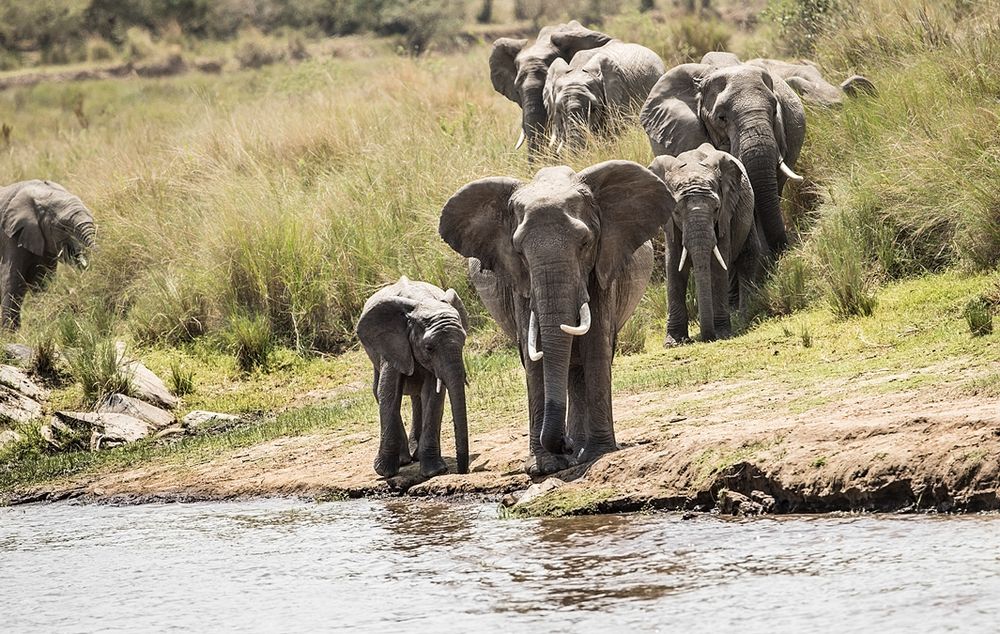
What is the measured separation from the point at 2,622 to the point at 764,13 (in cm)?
1983

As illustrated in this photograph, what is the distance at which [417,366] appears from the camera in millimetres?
10242

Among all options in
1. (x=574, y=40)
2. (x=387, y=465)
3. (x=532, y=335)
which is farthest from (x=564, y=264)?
(x=574, y=40)

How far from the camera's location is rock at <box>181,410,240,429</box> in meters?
13.9

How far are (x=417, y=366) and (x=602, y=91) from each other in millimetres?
8856

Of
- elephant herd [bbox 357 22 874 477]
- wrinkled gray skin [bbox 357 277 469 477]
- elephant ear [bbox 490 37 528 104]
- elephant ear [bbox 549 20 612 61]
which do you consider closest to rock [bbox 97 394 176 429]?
elephant herd [bbox 357 22 874 477]

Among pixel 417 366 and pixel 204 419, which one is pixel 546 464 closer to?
pixel 417 366

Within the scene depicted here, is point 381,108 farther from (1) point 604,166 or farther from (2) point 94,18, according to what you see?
(2) point 94,18

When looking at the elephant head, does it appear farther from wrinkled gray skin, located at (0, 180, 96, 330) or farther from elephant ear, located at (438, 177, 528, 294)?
elephant ear, located at (438, 177, 528, 294)

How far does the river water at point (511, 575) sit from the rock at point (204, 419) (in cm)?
437

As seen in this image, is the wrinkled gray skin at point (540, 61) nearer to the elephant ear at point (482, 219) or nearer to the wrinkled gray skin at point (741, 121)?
the wrinkled gray skin at point (741, 121)

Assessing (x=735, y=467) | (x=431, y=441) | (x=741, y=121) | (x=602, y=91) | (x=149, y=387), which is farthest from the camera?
(x=602, y=91)

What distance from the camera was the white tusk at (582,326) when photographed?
325 inches

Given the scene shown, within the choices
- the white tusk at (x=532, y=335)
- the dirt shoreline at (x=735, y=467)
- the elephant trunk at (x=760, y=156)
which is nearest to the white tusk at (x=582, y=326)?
the white tusk at (x=532, y=335)

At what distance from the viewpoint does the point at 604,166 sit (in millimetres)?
8805
